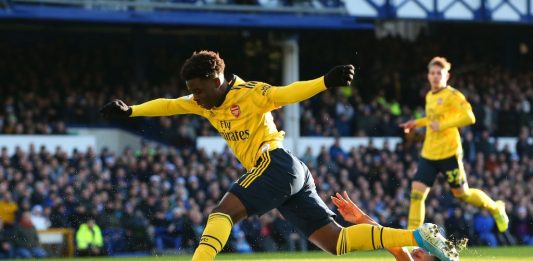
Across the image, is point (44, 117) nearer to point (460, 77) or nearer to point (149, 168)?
point (149, 168)

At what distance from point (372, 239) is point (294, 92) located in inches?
53.4

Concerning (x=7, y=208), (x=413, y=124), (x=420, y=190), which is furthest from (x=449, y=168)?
(x=7, y=208)

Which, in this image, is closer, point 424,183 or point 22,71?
point 424,183

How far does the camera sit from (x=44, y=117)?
A: 25141 mm

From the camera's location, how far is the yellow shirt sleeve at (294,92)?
941 cm

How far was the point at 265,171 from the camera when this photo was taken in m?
9.76

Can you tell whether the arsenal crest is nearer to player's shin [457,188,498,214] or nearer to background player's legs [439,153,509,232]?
background player's legs [439,153,509,232]

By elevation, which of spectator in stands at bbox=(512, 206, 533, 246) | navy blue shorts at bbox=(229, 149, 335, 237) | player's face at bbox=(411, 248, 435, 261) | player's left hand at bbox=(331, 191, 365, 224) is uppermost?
navy blue shorts at bbox=(229, 149, 335, 237)

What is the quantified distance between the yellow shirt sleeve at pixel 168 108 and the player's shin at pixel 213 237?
3.86ft

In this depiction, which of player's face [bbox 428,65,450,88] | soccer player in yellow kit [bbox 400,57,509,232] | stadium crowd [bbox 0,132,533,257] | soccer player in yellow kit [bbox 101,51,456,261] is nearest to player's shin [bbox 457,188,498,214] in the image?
soccer player in yellow kit [bbox 400,57,509,232]

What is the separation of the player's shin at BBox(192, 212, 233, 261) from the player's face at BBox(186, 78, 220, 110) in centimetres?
90

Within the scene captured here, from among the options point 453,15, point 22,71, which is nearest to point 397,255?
point 22,71

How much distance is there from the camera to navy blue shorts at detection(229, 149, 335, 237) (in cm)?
966

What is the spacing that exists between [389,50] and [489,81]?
2716mm
